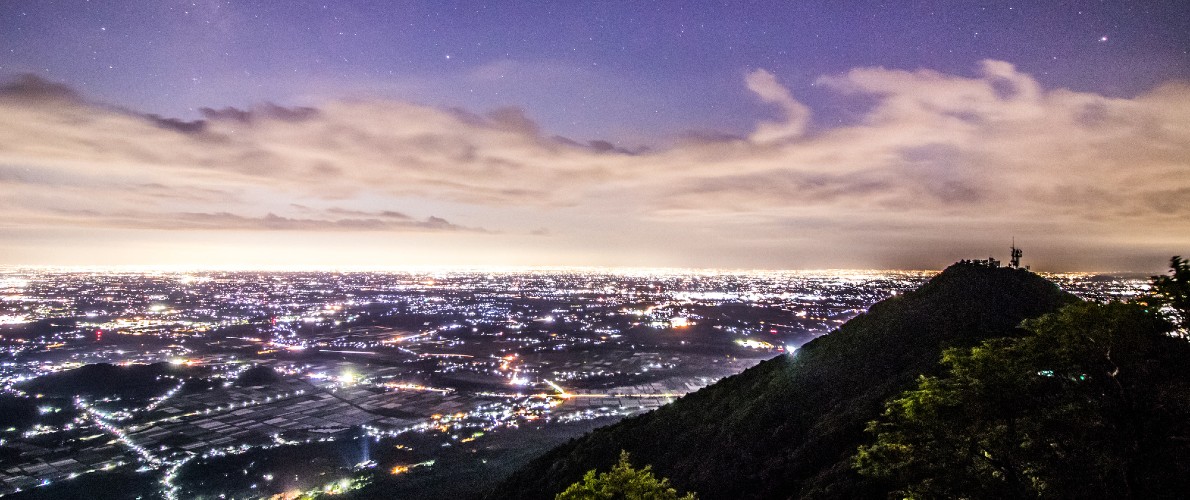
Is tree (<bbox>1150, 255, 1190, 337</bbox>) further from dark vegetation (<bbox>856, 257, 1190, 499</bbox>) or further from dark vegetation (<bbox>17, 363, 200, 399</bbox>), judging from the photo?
dark vegetation (<bbox>17, 363, 200, 399</bbox>)

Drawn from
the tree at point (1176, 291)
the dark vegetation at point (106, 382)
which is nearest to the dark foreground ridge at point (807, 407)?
the tree at point (1176, 291)

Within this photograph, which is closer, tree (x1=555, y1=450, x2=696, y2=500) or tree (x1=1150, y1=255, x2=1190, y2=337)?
tree (x1=1150, y1=255, x2=1190, y2=337)

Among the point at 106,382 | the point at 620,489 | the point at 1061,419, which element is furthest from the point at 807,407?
the point at 106,382

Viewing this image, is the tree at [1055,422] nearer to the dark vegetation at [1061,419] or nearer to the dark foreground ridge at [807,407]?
the dark vegetation at [1061,419]

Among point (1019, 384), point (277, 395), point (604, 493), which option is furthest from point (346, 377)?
point (1019, 384)

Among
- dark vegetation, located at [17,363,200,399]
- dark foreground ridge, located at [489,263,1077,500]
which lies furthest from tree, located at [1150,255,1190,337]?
dark vegetation, located at [17,363,200,399]

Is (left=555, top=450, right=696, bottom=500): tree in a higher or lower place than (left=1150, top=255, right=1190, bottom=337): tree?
lower

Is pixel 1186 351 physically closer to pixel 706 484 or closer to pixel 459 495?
pixel 706 484
